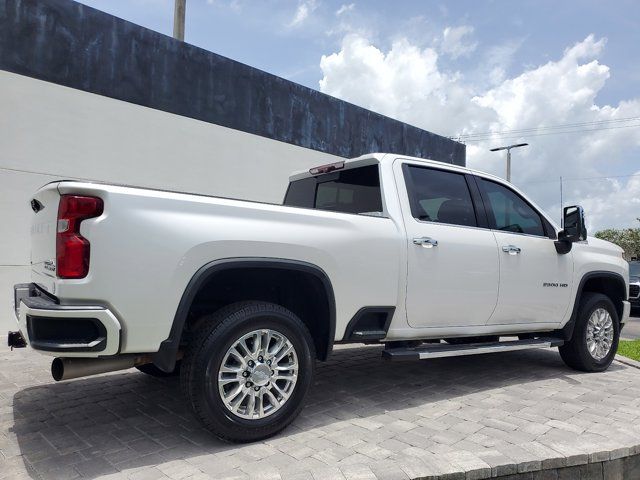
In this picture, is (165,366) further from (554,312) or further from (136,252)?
(554,312)

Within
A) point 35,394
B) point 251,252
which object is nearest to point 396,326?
point 251,252

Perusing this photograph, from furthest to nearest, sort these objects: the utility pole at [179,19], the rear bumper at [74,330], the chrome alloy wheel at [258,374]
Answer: the utility pole at [179,19] → the chrome alloy wheel at [258,374] → the rear bumper at [74,330]

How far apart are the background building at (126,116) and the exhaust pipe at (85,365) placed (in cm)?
495

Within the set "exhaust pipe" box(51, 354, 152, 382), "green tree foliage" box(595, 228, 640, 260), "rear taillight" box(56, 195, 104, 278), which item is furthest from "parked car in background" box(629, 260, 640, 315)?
"green tree foliage" box(595, 228, 640, 260)

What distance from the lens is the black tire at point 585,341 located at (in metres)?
5.21

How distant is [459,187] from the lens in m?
4.56

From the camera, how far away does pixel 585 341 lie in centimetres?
525

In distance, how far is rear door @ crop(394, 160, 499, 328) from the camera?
153 inches

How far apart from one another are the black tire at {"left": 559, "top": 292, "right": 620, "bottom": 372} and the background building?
6417 mm

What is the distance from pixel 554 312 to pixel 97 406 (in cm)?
431

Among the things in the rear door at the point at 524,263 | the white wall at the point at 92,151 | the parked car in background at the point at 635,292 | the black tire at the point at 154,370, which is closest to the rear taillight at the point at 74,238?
the black tire at the point at 154,370

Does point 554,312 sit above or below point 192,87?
below

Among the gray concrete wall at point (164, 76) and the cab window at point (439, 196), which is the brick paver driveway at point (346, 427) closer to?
the cab window at point (439, 196)

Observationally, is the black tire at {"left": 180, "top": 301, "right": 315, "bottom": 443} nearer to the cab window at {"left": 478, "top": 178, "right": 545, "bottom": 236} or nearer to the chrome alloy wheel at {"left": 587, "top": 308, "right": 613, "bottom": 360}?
the cab window at {"left": 478, "top": 178, "right": 545, "bottom": 236}
